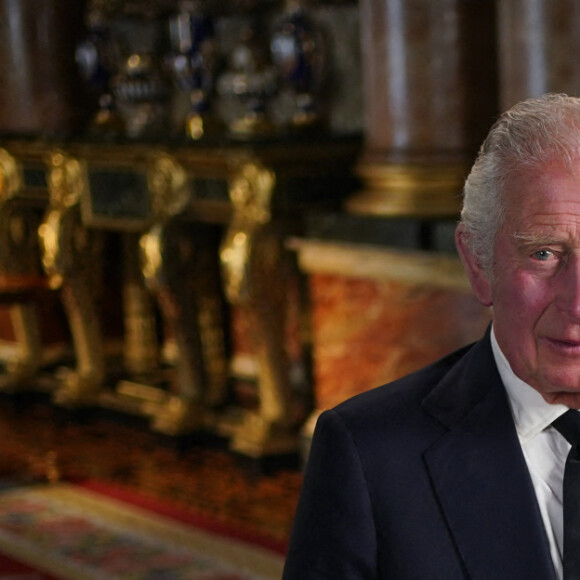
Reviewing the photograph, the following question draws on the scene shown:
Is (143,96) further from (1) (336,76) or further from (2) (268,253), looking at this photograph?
(2) (268,253)

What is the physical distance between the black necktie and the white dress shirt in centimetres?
1

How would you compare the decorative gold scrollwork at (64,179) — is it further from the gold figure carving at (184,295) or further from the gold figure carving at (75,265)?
the gold figure carving at (184,295)

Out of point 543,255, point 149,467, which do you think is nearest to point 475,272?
point 543,255

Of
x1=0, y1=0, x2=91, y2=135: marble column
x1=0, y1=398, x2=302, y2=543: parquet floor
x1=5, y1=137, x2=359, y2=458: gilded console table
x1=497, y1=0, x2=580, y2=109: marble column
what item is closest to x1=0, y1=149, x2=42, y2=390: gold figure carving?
x1=5, y1=137, x2=359, y2=458: gilded console table

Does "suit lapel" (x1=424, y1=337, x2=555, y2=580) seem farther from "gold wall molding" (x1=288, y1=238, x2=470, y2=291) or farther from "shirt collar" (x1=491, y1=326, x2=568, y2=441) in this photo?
"gold wall molding" (x1=288, y1=238, x2=470, y2=291)

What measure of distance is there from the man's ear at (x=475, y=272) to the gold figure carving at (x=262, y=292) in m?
2.94

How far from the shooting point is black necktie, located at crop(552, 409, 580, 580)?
50.1 inches

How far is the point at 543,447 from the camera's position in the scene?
1.37 m

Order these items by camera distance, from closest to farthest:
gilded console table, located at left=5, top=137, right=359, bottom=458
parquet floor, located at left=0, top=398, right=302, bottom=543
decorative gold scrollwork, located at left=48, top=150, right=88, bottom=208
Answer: parquet floor, located at left=0, top=398, right=302, bottom=543 → gilded console table, located at left=5, top=137, right=359, bottom=458 → decorative gold scrollwork, located at left=48, top=150, right=88, bottom=208

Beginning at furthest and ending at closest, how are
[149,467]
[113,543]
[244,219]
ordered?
[149,467] → [244,219] → [113,543]

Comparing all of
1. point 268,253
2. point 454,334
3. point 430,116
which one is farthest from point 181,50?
point 454,334

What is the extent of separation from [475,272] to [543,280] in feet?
0.38

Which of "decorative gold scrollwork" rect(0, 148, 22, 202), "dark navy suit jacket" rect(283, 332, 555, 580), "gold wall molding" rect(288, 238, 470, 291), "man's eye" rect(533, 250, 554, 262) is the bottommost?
"gold wall molding" rect(288, 238, 470, 291)

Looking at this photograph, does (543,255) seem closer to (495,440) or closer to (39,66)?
(495,440)
